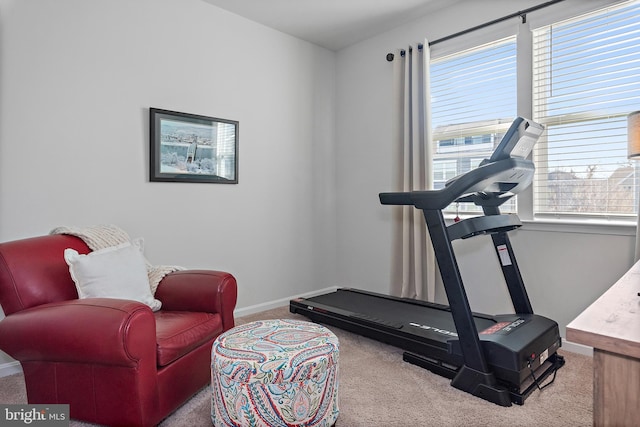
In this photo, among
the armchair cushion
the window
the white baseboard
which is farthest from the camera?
the white baseboard

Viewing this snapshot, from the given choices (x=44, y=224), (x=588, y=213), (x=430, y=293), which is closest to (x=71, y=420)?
(x=44, y=224)

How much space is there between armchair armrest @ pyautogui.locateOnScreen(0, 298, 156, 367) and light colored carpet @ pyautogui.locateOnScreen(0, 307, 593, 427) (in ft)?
1.41

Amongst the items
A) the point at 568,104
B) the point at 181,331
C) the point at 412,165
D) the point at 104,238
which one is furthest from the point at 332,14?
the point at 181,331

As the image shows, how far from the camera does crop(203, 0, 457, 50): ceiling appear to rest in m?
3.24

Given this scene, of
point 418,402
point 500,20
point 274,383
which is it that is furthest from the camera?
point 500,20

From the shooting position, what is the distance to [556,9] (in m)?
2.73

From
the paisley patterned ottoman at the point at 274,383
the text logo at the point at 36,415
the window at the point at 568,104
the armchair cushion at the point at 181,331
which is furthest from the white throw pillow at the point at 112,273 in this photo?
the window at the point at 568,104

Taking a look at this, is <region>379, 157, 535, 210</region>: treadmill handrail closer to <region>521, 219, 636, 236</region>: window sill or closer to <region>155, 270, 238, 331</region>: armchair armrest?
<region>521, 219, 636, 236</region>: window sill

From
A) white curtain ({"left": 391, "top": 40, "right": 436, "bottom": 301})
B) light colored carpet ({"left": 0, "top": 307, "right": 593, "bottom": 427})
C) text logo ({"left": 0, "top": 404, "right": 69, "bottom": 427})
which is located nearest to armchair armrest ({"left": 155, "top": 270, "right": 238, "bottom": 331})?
light colored carpet ({"left": 0, "top": 307, "right": 593, "bottom": 427})

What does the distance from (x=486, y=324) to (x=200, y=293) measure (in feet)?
5.87

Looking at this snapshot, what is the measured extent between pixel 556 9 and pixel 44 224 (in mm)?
3699

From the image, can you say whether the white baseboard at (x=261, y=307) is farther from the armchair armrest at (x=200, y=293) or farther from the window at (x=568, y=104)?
the window at (x=568, y=104)

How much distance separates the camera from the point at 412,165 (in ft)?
11.3

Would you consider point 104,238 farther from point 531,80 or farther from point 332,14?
point 531,80
